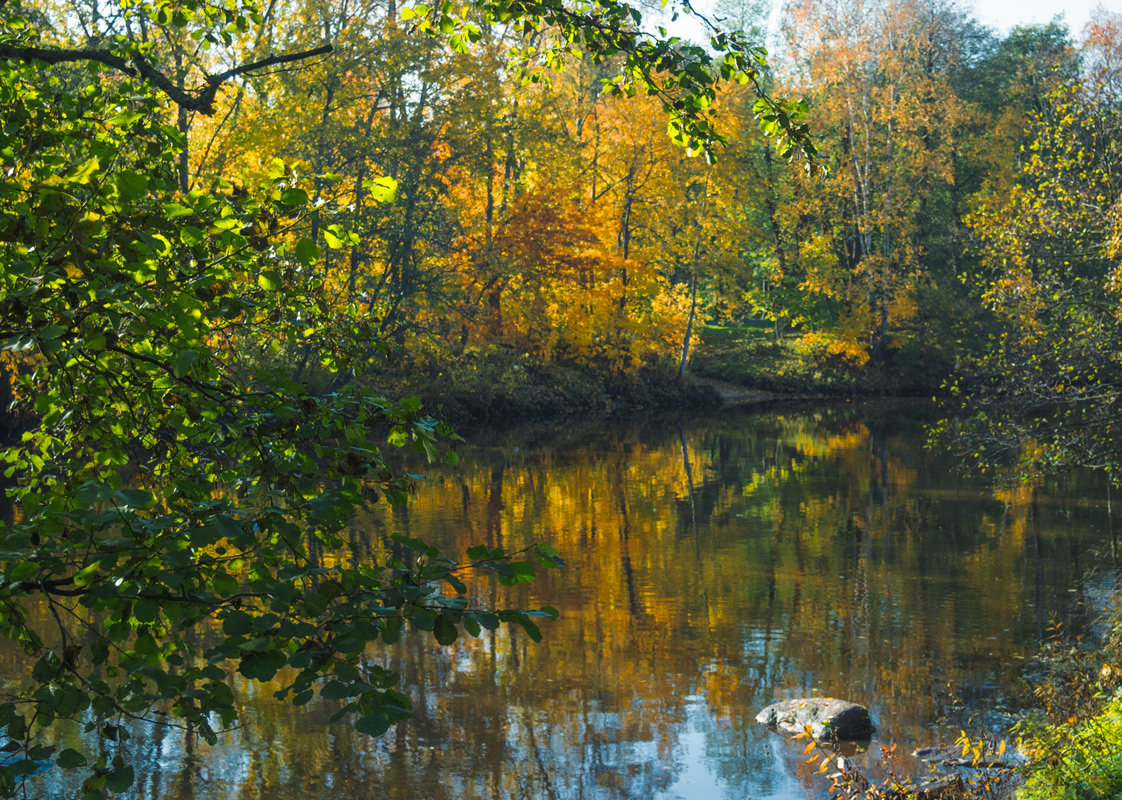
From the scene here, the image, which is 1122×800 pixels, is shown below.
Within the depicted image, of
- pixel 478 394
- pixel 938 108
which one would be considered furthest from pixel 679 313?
pixel 938 108

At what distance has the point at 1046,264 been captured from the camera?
12.0 meters

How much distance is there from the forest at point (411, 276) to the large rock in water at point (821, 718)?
2706 mm

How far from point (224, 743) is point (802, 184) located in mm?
35894

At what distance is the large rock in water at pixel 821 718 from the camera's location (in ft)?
23.9

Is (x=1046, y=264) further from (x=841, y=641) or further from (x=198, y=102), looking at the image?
(x=198, y=102)

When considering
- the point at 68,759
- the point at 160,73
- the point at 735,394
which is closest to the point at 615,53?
the point at 160,73

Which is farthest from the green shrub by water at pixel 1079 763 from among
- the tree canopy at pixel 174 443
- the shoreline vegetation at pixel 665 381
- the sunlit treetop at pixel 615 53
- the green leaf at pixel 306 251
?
the shoreline vegetation at pixel 665 381

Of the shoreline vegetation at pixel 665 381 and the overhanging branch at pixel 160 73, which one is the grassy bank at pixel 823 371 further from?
the overhanging branch at pixel 160 73

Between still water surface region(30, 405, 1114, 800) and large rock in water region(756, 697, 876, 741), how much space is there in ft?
0.46

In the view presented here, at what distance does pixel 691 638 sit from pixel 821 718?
247 centimetres

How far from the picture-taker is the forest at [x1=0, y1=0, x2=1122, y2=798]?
8.25ft

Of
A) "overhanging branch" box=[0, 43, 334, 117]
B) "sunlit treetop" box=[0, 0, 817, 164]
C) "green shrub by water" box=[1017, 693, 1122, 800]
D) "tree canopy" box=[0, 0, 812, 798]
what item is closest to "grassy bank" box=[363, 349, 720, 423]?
"green shrub by water" box=[1017, 693, 1122, 800]

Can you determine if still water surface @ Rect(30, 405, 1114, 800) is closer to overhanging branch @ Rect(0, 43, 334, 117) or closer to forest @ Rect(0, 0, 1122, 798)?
forest @ Rect(0, 0, 1122, 798)

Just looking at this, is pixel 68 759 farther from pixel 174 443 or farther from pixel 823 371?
pixel 823 371
